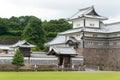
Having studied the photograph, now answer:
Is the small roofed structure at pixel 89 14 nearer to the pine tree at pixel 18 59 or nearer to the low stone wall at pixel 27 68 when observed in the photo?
the low stone wall at pixel 27 68

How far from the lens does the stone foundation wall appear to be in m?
50.6

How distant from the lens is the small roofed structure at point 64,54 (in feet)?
156

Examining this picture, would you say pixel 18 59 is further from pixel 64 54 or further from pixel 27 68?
pixel 64 54

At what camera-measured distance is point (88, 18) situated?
53.9 m

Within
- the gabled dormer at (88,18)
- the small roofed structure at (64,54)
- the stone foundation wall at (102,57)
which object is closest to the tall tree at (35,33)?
the gabled dormer at (88,18)

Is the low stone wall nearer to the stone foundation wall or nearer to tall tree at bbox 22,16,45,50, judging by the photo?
the stone foundation wall

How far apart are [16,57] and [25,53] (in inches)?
287

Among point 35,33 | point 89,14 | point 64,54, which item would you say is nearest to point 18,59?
point 64,54

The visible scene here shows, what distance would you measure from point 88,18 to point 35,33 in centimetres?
1590

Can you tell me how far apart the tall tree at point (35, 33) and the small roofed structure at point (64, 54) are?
1757 centimetres

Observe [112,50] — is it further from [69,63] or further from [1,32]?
[1,32]

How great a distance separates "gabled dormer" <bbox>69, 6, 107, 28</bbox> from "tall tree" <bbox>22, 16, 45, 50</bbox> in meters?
12.4

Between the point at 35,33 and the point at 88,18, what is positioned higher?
the point at 88,18

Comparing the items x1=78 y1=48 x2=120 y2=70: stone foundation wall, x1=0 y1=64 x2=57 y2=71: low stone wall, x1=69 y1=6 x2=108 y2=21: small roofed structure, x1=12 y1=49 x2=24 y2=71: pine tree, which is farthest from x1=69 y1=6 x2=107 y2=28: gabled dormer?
x1=12 y1=49 x2=24 y2=71: pine tree
